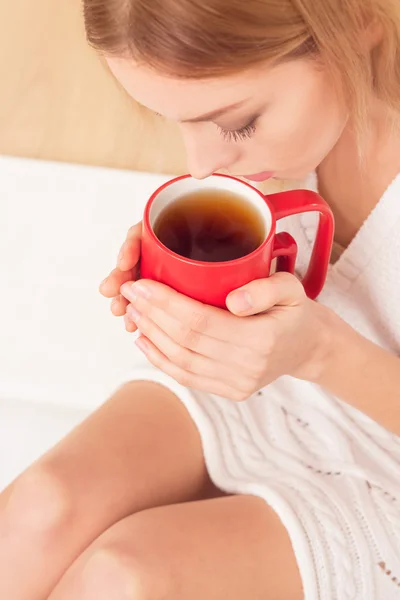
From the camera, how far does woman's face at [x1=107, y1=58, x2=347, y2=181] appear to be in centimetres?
50

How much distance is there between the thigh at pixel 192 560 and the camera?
1.98 feet

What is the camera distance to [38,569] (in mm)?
678

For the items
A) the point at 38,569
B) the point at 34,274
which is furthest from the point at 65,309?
the point at 38,569

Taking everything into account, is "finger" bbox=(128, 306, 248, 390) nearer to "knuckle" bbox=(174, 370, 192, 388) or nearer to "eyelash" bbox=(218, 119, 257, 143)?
"knuckle" bbox=(174, 370, 192, 388)

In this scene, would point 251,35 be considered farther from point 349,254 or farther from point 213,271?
point 349,254

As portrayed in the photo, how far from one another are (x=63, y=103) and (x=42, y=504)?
740 millimetres

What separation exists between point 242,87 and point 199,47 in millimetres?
51

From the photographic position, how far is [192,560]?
2.01 ft

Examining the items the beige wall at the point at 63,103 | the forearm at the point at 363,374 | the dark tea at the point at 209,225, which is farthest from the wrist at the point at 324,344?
the beige wall at the point at 63,103

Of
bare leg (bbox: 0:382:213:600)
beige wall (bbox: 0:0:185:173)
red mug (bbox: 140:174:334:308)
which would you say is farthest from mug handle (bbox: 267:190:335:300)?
beige wall (bbox: 0:0:185:173)

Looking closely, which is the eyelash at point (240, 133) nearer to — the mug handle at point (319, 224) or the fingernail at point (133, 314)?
the mug handle at point (319, 224)

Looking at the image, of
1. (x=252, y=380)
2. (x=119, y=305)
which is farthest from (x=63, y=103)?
(x=252, y=380)

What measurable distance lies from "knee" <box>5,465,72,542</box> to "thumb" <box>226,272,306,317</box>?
0.28m

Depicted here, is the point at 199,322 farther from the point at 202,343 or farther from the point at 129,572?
the point at 129,572
